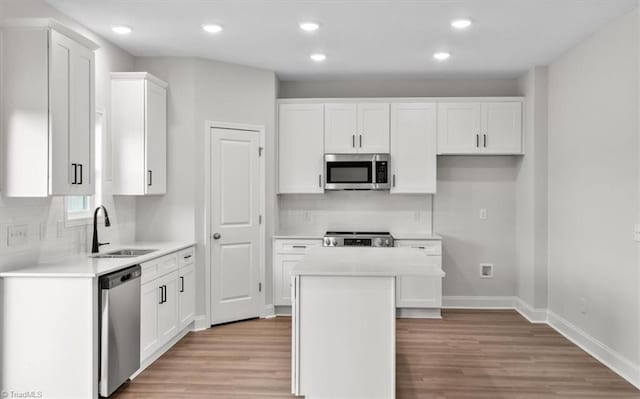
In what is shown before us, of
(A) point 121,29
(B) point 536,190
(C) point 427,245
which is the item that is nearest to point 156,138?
(A) point 121,29

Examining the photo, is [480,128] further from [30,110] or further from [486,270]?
[30,110]

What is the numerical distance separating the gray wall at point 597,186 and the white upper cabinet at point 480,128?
41 cm

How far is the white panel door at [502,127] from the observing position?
5.18 metres

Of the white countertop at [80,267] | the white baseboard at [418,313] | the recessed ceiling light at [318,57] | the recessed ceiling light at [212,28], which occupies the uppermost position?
the recessed ceiling light at [318,57]

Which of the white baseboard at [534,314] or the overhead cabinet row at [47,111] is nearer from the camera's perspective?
the overhead cabinet row at [47,111]

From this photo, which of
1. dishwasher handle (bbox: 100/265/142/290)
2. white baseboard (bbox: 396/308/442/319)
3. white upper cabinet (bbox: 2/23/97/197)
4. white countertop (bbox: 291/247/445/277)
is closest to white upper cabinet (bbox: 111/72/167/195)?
dishwasher handle (bbox: 100/265/142/290)

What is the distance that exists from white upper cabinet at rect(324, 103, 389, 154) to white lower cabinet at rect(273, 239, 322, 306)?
1093 millimetres

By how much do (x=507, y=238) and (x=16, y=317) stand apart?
4.84 m

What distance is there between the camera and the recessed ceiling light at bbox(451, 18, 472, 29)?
3.66 m

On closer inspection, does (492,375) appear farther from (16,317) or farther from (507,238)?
(16,317)

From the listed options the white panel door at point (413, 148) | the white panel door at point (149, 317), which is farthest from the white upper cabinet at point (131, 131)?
the white panel door at point (413, 148)

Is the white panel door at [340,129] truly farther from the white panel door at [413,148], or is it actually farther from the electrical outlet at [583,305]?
the electrical outlet at [583,305]

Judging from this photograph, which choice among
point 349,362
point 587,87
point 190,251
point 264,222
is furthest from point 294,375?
point 587,87

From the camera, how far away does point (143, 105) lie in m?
4.15
